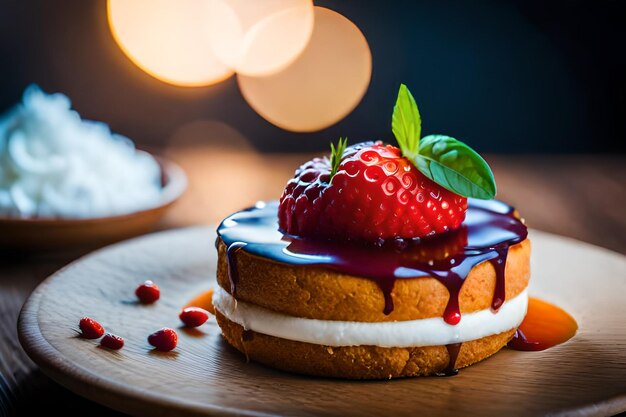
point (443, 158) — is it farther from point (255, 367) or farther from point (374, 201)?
point (255, 367)

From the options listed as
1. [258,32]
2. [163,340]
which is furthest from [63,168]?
[258,32]

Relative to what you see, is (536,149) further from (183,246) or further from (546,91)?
(183,246)

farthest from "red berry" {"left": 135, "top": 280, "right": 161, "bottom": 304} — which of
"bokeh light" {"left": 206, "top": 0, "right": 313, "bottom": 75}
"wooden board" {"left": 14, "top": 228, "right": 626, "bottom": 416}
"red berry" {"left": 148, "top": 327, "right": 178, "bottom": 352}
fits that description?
"bokeh light" {"left": 206, "top": 0, "right": 313, "bottom": 75}

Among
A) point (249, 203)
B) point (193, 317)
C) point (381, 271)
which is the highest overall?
point (381, 271)

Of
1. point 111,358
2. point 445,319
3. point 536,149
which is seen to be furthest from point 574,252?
point 536,149

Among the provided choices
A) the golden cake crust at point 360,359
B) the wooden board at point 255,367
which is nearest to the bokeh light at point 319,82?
the wooden board at point 255,367

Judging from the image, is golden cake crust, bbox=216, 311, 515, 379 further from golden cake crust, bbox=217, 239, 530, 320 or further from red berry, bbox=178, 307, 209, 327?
red berry, bbox=178, 307, 209, 327
